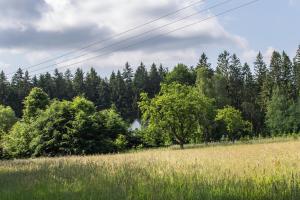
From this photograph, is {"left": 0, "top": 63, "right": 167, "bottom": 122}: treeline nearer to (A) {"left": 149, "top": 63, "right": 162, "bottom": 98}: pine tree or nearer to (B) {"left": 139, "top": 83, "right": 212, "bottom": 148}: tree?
(A) {"left": 149, "top": 63, "right": 162, "bottom": 98}: pine tree

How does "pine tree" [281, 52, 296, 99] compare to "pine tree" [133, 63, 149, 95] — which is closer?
"pine tree" [281, 52, 296, 99]

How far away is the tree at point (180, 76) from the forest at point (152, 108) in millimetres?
238

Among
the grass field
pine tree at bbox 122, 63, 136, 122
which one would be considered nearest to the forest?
pine tree at bbox 122, 63, 136, 122

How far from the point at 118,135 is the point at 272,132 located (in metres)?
47.9

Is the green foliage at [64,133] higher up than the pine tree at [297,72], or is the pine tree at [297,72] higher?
the pine tree at [297,72]

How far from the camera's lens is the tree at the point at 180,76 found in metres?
120

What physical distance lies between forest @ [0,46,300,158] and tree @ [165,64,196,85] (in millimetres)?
238

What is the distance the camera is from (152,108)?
55094 mm

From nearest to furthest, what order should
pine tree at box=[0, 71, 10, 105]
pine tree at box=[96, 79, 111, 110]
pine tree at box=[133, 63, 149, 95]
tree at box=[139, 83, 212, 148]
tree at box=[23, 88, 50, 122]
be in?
tree at box=[139, 83, 212, 148]
tree at box=[23, 88, 50, 122]
pine tree at box=[0, 71, 10, 105]
pine tree at box=[96, 79, 111, 110]
pine tree at box=[133, 63, 149, 95]

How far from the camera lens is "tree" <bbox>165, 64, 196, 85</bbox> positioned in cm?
11950

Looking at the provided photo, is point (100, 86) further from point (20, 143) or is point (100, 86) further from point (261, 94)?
point (20, 143)

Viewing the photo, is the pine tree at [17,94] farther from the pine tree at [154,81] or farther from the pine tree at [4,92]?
the pine tree at [154,81]

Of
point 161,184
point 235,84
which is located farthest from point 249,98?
point 161,184

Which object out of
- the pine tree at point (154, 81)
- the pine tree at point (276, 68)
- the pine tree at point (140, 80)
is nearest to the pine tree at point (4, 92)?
the pine tree at point (140, 80)
